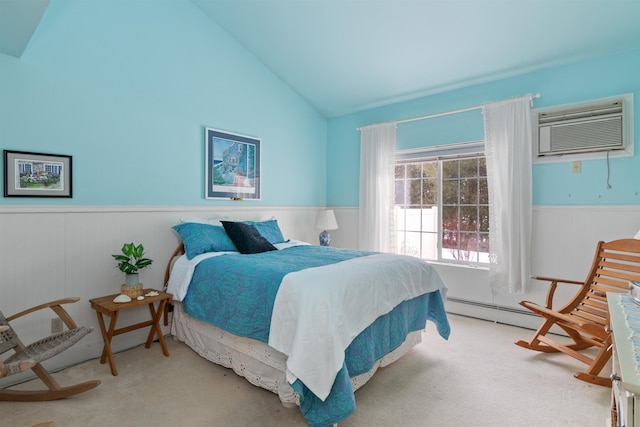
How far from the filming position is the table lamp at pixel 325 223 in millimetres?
4508

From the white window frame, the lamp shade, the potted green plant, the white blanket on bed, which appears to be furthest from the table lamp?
the potted green plant

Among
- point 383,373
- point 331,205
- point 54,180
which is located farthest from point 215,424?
point 331,205

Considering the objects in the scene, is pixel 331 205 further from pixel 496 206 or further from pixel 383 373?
pixel 383 373

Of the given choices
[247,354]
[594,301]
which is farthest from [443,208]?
[247,354]

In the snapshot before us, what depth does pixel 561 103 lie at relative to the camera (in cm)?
319

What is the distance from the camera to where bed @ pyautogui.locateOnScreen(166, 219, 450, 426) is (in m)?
1.76

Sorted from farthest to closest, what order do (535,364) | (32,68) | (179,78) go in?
(179,78), (535,364), (32,68)

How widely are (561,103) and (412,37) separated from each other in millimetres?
1569

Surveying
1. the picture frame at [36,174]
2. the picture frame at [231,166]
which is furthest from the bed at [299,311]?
the picture frame at [36,174]

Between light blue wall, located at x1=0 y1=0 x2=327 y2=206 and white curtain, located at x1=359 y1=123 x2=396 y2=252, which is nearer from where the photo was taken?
light blue wall, located at x1=0 y1=0 x2=327 y2=206

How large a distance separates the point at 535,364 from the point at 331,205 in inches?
125

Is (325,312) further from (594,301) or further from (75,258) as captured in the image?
(594,301)

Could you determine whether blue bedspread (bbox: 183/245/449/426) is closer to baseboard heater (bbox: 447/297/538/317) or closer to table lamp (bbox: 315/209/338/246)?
baseboard heater (bbox: 447/297/538/317)

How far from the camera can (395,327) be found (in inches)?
93.9
